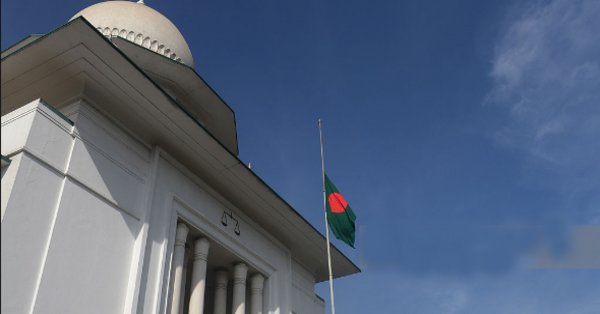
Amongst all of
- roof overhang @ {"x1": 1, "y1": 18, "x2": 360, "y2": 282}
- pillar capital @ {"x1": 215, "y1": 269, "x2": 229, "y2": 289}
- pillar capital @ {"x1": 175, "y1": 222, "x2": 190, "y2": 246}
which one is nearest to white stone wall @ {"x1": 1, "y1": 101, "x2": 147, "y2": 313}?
roof overhang @ {"x1": 1, "y1": 18, "x2": 360, "y2": 282}

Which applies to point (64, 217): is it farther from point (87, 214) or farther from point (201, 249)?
point (201, 249)

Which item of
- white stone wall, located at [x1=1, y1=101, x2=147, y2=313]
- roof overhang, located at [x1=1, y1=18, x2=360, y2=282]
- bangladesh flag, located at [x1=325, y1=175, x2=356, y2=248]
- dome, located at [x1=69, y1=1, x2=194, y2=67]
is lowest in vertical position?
white stone wall, located at [x1=1, y1=101, x2=147, y2=313]

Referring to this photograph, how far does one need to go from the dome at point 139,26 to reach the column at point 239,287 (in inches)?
258

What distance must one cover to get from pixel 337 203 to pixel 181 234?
14.6 ft

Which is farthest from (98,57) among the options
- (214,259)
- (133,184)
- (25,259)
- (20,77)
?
(214,259)

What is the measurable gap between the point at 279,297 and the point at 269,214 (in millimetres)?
2296

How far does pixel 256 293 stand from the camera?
14.1 m

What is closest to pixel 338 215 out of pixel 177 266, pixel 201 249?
pixel 201 249

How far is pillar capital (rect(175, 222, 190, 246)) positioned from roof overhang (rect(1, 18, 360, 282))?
147cm

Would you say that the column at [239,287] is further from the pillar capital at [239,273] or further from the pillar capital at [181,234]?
the pillar capital at [181,234]

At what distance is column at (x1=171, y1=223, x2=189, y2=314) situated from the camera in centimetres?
1118

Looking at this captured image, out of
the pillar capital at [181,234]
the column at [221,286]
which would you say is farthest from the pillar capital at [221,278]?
the pillar capital at [181,234]

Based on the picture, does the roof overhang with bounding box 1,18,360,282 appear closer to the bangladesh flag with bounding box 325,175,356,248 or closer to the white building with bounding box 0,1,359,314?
the white building with bounding box 0,1,359,314

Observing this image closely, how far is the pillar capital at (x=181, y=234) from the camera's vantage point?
38.3 ft
